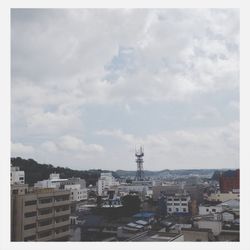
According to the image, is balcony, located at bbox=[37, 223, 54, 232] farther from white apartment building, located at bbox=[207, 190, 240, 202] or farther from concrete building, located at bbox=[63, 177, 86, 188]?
white apartment building, located at bbox=[207, 190, 240, 202]

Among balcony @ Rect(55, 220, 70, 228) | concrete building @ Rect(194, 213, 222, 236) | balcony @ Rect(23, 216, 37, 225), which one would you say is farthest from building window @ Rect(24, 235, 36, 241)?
concrete building @ Rect(194, 213, 222, 236)

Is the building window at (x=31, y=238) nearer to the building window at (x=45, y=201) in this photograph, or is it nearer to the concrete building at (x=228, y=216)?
the building window at (x=45, y=201)

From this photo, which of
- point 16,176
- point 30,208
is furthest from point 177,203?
point 16,176

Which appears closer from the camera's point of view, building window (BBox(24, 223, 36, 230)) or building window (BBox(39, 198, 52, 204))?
building window (BBox(24, 223, 36, 230))

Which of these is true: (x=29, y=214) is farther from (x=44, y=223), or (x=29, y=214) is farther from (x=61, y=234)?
(x=61, y=234)

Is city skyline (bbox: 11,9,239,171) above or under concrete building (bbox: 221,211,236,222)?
above
